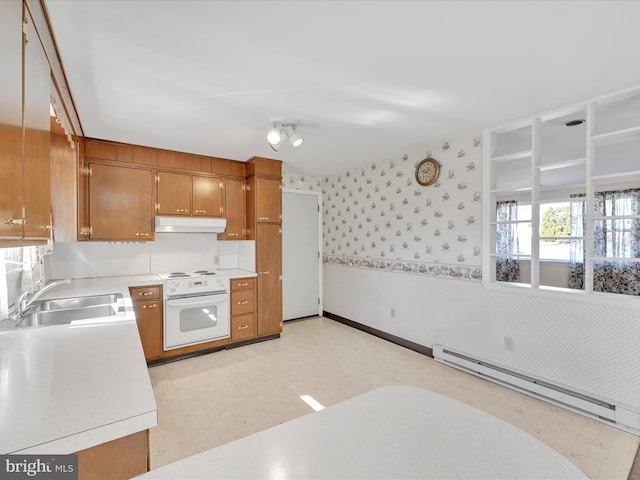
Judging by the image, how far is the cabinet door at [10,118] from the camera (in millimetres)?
849

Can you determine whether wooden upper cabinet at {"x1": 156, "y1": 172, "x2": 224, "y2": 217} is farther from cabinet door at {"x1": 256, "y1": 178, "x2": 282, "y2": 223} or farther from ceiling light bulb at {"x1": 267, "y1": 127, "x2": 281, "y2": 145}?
ceiling light bulb at {"x1": 267, "y1": 127, "x2": 281, "y2": 145}

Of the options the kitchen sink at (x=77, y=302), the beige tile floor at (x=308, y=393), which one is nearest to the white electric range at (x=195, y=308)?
the beige tile floor at (x=308, y=393)

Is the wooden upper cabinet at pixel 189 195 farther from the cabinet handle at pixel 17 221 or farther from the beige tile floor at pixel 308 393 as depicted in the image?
the cabinet handle at pixel 17 221

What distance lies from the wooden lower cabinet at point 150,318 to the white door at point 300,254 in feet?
6.23

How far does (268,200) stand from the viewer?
3.94 meters

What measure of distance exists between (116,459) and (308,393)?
1945mm

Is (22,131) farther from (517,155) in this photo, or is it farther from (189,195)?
(517,155)

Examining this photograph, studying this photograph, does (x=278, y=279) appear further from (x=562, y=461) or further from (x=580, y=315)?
(x=562, y=461)

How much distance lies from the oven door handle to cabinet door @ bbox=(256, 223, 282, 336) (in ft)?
→ 1.74

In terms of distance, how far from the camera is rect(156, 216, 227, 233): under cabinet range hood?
11.1 feet

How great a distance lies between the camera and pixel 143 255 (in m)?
3.65

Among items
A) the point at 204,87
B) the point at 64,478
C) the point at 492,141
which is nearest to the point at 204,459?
the point at 64,478

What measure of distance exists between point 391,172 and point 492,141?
1244 millimetres

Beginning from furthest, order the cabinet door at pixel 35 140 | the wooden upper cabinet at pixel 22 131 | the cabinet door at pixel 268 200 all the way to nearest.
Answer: the cabinet door at pixel 268 200, the cabinet door at pixel 35 140, the wooden upper cabinet at pixel 22 131
